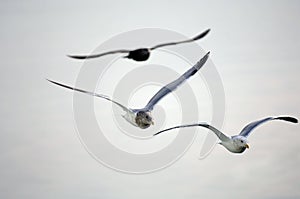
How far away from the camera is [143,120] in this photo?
3406cm

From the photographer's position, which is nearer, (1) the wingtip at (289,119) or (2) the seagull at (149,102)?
(2) the seagull at (149,102)

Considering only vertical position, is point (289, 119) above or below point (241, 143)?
above

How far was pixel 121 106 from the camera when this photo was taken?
33781 mm

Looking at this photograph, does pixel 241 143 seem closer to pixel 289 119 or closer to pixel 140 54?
pixel 289 119

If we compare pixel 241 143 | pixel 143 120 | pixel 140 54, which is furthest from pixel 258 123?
pixel 140 54

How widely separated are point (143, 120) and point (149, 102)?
2820 mm

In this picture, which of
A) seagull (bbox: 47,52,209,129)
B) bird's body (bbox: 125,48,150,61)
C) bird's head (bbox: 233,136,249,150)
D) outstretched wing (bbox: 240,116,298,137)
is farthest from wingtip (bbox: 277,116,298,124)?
bird's body (bbox: 125,48,150,61)

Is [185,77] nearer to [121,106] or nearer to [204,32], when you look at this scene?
[121,106]

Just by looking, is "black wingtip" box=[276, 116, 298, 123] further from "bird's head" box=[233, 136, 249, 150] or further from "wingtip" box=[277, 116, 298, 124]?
"bird's head" box=[233, 136, 249, 150]

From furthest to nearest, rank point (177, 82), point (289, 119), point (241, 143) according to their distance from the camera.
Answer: point (177, 82) → point (289, 119) → point (241, 143)

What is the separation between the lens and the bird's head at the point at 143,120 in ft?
112

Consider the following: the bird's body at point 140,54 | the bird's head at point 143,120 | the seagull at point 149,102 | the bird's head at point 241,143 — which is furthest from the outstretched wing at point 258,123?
the bird's body at point 140,54

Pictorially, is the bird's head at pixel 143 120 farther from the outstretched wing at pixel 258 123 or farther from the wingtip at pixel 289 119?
the wingtip at pixel 289 119

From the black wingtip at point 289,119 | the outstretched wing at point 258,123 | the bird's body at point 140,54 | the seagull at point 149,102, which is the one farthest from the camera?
the black wingtip at point 289,119
